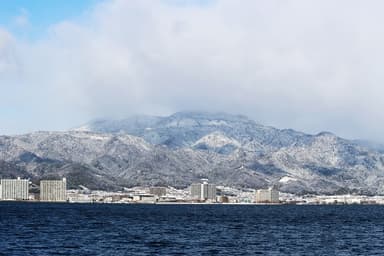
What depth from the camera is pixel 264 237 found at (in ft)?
529

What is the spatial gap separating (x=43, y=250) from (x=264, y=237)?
55.6 meters

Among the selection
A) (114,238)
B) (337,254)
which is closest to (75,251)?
(114,238)

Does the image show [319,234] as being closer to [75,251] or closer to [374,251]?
[374,251]

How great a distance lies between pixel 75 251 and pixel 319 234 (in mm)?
74087

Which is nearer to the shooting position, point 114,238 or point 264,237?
point 114,238

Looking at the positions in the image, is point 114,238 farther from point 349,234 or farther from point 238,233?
point 349,234

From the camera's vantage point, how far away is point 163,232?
174875 millimetres

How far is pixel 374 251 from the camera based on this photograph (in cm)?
13175

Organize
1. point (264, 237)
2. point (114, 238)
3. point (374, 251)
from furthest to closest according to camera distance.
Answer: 1. point (264, 237)
2. point (114, 238)
3. point (374, 251)

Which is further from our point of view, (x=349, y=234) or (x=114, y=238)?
(x=349, y=234)

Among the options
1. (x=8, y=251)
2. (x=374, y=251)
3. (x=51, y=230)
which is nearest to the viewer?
(x=8, y=251)

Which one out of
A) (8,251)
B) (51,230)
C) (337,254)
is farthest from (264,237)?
(8,251)

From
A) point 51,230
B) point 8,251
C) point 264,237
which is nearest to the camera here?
point 8,251

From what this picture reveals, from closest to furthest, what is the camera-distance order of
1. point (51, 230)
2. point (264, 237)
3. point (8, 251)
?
point (8, 251)
point (264, 237)
point (51, 230)
